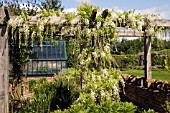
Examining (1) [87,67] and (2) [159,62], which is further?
(2) [159,62]

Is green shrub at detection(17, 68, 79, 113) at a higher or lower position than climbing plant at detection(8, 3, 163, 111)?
lower

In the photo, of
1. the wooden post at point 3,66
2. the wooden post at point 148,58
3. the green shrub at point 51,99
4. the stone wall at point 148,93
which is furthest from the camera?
the wooden post at point 148,58

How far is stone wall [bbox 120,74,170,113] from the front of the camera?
603 centimetres

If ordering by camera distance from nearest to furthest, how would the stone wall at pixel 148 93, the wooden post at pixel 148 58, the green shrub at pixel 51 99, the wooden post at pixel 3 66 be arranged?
the wooden post at pixel 3 66
the stone wall at pixel 148 93
the green shrub at pixel 51 99
the wooden post at pixel 148 58

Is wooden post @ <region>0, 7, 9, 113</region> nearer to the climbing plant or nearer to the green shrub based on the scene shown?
the climbing plant

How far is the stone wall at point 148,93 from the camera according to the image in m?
6.03

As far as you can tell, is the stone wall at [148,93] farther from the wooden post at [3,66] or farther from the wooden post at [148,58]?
the wooden post at [3,66]

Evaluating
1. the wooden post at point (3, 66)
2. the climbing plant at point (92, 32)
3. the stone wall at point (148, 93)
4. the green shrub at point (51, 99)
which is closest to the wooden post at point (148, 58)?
the stone wall at point (148, 93)

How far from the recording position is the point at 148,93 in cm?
680

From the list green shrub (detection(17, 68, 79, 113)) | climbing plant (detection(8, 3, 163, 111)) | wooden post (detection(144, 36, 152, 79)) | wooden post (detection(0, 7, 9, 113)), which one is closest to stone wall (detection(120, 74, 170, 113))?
wooden post (detection(144, 36, 152, 79))

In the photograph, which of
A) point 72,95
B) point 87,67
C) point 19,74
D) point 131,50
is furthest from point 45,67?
point 131,50

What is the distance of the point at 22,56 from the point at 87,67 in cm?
437

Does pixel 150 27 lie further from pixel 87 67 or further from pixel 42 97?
pixel 42 97

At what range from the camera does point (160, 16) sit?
5.60 metres
